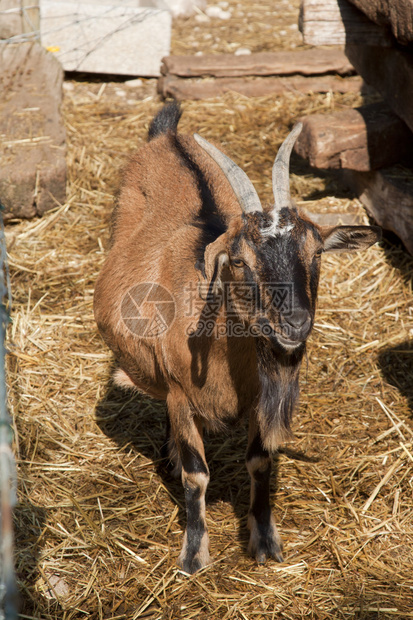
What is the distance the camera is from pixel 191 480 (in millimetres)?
3451

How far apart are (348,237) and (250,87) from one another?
5.36 metres

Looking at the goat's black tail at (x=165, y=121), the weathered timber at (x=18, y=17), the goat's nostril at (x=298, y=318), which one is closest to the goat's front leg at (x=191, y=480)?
the goat's nostril at (x=298, y=318)

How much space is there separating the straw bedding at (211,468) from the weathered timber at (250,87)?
2177mm

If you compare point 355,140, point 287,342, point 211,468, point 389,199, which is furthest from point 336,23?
point 287,342

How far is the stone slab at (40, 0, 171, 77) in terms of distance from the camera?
827 cm

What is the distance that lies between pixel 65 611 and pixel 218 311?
1.52m

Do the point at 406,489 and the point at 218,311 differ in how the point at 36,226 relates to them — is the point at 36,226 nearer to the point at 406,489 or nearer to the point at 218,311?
the point at 218,311

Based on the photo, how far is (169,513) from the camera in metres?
3.80

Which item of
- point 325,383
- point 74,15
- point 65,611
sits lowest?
point 325,383

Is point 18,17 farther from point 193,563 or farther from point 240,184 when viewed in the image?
point 193,563

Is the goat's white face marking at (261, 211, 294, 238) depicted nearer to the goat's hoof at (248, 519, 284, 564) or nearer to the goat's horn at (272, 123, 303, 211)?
the goat's horn at (272, 123, 303, 211)

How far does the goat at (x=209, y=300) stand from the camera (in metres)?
2.78

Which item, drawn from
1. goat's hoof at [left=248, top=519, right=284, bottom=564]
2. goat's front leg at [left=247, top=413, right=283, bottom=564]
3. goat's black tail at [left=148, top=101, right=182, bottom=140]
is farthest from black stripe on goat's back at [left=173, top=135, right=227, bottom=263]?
goat's hoof at [left=248, top=519, right=284, bottom=564]

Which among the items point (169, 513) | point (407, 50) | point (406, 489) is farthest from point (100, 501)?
point (407, 50)
